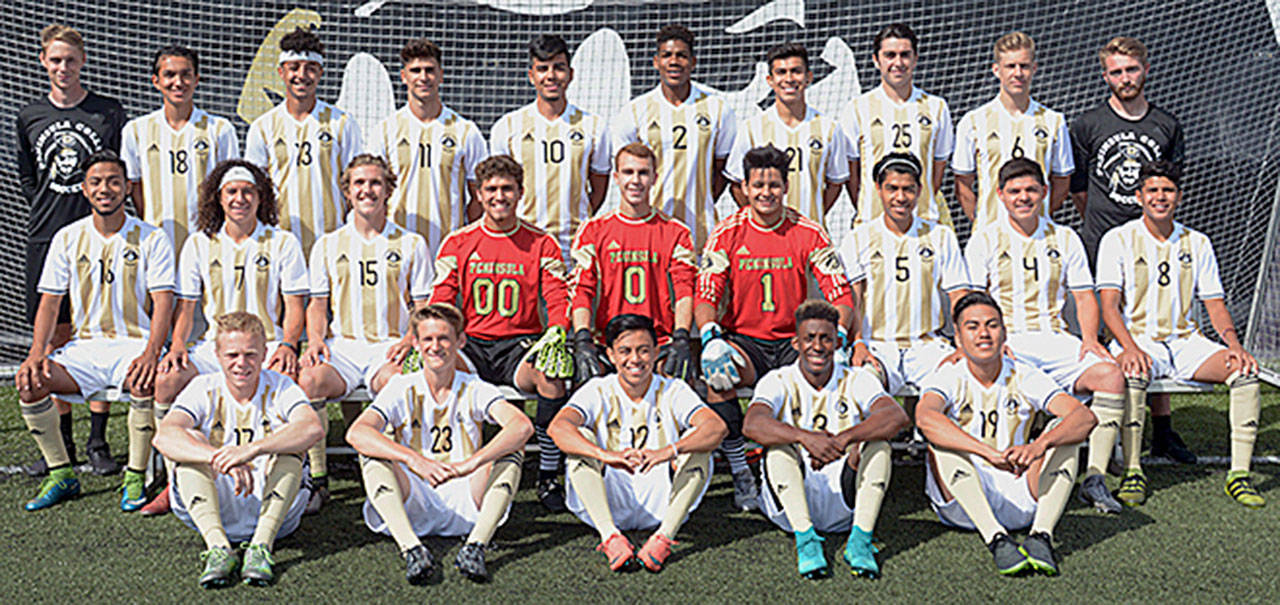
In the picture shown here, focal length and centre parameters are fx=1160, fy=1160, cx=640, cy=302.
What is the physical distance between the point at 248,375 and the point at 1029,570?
2.84 metres

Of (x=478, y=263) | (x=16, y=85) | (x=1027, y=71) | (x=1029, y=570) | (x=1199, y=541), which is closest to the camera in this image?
(x=1029, y=570)

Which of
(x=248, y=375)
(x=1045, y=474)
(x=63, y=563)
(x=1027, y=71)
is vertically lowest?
(x=63, y=563)

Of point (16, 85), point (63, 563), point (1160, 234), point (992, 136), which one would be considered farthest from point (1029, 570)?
point (16, 85)

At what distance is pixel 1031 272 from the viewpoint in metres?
5.14

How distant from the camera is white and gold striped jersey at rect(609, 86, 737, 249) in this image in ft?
18.1

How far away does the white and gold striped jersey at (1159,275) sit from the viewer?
5.16m

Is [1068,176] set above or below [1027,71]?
below

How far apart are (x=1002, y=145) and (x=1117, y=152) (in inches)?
21.5

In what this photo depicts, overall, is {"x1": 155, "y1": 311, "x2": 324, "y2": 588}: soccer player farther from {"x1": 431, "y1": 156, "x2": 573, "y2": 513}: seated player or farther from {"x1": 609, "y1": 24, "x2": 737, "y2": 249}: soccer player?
{"x1": 609, "y1": 24, "x2": 737, "y2": 249}: soccer player

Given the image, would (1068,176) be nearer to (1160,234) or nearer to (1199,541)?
(1160,234)

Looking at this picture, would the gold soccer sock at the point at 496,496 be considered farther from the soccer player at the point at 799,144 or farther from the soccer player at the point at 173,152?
the soccer player at the point at 173,152

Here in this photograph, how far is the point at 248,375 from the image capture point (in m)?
4.18

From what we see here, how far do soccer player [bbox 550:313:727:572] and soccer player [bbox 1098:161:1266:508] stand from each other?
203 centimetres

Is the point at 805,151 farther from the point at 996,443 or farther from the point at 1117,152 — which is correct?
the point at 996,443
